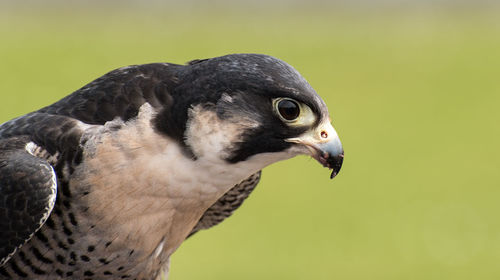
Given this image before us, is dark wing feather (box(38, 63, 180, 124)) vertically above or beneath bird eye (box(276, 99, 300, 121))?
beneath

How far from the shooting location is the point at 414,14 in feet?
75.0

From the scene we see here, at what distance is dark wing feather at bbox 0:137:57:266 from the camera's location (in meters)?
3.53

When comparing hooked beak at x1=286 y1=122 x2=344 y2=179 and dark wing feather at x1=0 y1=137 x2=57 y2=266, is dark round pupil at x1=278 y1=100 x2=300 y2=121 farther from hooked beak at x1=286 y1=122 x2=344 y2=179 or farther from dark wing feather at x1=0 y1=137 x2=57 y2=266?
dark wing feather at x1=0 y1=137 x2=57 y2=266

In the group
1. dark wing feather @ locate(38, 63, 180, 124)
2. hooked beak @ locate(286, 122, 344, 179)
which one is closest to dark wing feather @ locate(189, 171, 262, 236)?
dark wing feather @ locate(38, 63, 180, 124)

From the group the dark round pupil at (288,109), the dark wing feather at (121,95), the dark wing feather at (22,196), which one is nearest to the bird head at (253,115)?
the dark round pupil at (288,109)

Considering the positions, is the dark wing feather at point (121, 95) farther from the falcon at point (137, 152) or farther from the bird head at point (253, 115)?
the bird head at point (253, 115)

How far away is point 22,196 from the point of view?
11.7ft

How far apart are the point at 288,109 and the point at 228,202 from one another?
1.38 meters

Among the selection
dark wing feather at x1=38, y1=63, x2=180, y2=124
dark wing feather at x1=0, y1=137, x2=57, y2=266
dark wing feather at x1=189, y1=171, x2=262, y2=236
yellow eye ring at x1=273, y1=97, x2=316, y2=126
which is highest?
yellow eye ring at x1=273, y1=97, x2=316, y2=126

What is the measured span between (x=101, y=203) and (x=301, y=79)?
978mm

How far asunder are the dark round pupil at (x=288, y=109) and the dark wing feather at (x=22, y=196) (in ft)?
3.15

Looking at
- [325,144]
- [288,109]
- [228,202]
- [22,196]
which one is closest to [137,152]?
[22,196]

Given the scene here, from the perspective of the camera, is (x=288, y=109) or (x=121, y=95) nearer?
(x=288, y=109)

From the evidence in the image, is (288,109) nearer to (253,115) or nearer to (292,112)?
(292,112)
